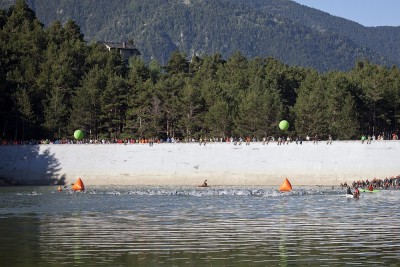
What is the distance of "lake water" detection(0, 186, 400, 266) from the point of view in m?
33.6

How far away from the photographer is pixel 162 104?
410ft

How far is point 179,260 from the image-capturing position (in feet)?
108

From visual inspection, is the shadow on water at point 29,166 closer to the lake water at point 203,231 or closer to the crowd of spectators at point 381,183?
the lake water at point 203,231

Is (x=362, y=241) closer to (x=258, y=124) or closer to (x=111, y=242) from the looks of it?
(x=111, y=242)

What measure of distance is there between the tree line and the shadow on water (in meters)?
16.7

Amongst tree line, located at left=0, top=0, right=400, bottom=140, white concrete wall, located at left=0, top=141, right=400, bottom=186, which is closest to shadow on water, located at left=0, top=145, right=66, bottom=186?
white concrete wall, located at left=0, top=141, right=400, bottom=186

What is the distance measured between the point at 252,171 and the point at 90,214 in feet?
132

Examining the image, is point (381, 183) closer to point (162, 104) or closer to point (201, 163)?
point (201, 163)

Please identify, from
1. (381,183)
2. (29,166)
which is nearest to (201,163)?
(29,166)

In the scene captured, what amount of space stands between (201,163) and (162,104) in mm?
30717

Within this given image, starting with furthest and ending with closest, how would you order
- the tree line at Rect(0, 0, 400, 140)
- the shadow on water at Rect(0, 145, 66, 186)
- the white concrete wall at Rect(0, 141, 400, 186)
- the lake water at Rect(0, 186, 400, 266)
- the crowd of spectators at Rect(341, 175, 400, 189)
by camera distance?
the tree line at Rect(0, 0, 400, 140) → the shadow on water at Rect(0, 145, 66, 186) → the white concrete wall at Rect(0, 141, 400, 186) → the crowd of spectators at Rect(341, 175, 400, 189) → the lake water at Rect(0, 186, 400, 266)

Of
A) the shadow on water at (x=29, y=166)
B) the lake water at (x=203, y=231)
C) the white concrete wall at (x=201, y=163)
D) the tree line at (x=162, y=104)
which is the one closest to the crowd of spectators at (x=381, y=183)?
the white concrete wall at (x=201, y=163)

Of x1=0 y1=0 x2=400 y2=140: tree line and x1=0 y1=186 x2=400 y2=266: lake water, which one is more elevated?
x1=0 y1=0 x2=400 y2=140: tree line

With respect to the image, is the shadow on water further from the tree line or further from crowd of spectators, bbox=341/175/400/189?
crowd of spectators, bbox=341/175/400/189
